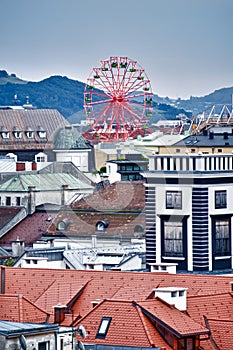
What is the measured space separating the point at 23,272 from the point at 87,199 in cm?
3449

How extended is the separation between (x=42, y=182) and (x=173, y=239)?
44.7m

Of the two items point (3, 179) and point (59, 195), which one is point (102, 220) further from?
point (3, 179)

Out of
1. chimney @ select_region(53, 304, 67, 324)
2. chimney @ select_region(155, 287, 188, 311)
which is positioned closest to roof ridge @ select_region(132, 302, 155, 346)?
chimney @ select_region(155, 287, 188, 311)

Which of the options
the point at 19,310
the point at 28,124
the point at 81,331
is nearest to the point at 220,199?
the point at 19,310

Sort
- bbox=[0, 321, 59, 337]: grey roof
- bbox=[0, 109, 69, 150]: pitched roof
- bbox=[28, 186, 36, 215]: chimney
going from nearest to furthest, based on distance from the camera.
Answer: bbox=[0, 321, 59, 337]: grey roof → bbox=[28, 186, 36, 215]: chimney → bbox=[0, 109, 69, 150]: pitched roof

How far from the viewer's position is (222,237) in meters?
63.5

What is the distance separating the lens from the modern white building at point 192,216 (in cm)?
6306

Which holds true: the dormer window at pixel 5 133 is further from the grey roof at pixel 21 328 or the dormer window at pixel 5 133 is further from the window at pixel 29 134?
the grey roof at pixel 21 328

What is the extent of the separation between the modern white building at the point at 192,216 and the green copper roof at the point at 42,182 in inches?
1596

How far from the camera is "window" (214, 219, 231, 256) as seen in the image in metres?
63.4

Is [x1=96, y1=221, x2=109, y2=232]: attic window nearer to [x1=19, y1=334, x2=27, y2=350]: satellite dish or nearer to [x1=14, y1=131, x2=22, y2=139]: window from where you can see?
[x1=19, y1=334, x2=27, y2=350]: satellite dish

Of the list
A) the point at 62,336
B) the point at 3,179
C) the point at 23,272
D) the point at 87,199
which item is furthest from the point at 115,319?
the point at 3,179

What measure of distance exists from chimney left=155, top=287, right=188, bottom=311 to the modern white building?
→ 50.0 feet

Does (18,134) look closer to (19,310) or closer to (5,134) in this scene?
(5,134)
